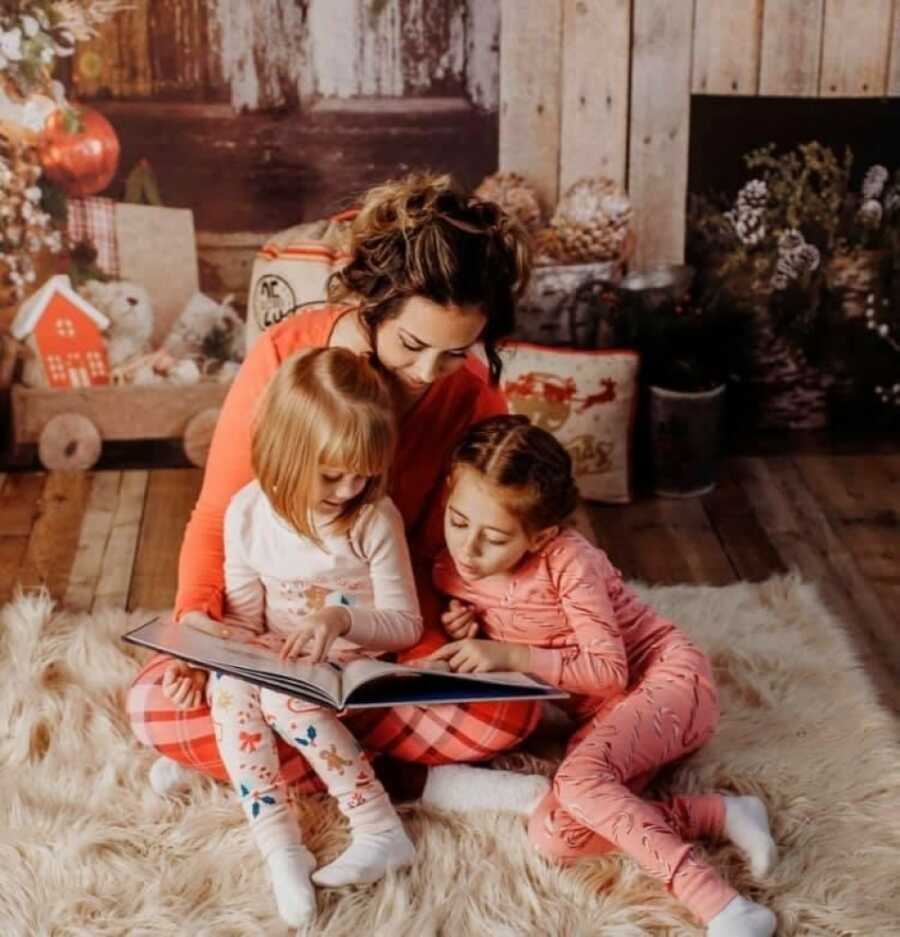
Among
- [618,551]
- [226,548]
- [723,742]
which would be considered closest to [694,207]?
[618,551]

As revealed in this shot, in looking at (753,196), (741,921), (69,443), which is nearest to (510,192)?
(753,196)

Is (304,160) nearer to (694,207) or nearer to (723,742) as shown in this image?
(694,207)

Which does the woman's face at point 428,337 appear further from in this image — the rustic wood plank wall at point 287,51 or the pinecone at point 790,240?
the pinecone at point 790,240

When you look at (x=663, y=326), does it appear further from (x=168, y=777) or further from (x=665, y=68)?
(x=168, y=777)

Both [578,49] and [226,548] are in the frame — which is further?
A: [578,49]

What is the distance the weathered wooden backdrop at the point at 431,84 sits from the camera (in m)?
3.03

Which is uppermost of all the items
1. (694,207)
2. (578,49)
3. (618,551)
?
(578,49)

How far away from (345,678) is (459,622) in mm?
326

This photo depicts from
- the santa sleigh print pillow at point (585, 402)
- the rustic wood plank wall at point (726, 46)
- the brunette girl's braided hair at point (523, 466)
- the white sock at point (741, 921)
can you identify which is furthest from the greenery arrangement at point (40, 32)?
the white sock at point (741, 921)

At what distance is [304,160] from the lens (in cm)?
312

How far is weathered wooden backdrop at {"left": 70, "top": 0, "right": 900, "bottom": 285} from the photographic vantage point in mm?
3027

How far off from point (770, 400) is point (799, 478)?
22 cm

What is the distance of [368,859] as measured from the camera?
1.94 m

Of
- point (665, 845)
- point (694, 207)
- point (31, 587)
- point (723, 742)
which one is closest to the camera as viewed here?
point (665, 845)
